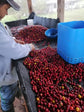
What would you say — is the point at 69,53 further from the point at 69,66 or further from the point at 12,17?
the point at 12,17

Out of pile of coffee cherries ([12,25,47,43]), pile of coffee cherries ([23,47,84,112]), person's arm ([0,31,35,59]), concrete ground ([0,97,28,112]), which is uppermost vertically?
person's arm ([0,31,35,59])

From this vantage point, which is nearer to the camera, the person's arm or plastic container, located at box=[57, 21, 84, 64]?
the person's arm

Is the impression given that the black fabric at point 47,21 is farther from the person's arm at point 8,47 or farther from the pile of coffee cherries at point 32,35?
the person's arm at point 8,47

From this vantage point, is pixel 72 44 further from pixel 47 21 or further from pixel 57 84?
pixel 47 21

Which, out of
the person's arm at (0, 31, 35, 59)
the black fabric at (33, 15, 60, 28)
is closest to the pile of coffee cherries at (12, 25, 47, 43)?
the black fabric at (33, 15, 60, 28)

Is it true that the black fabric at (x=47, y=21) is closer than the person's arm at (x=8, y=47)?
Answer: No

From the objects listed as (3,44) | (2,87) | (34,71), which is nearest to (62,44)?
(34,71)

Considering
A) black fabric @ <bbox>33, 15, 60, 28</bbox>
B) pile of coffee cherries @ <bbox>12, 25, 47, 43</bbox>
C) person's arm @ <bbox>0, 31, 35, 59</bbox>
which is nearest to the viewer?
person's arm @ <bbox>0, 31, 35, 59</bbox>

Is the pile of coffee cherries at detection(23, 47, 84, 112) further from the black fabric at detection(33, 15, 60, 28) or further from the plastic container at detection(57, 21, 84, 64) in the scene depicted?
the black fabric at detection(33, 15, 60, 28)

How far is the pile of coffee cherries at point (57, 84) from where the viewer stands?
2.60ft

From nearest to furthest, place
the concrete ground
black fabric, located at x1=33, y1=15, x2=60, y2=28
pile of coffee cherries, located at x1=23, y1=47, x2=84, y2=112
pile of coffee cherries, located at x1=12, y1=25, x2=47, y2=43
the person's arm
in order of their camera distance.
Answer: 1. pile of coffee cherries, located at x1=23, y1=47, x2=84, y2=112
2. the person's arm
3. the concrete ground
4. pile of coffee cherries, located at x1=12, y1=25, x2=47, y2=43
5. black fabric, located at x1=33, y1=15, x2=60, y2=28

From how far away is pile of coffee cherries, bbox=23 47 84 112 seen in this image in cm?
79

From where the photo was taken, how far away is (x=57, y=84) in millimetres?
1033

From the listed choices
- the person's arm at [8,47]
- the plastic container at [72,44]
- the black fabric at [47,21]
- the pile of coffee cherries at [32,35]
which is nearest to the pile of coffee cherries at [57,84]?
the plastic container at [72,44]
